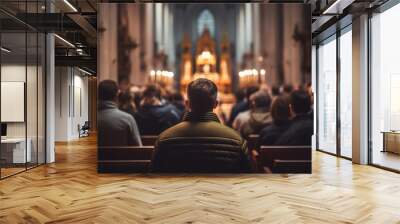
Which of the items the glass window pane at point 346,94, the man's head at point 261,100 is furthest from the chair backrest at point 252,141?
the glass window pane at point 346,94

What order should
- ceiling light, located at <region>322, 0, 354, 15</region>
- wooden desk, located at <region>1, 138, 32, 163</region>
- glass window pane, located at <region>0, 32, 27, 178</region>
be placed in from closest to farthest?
ceiling light, located at <region>322, 0, 354, 15</region> → glass window pane, located at <region>0, 32, 27, 178</region> → wooden desk, located at <region>1, 138, 32, 163</region>

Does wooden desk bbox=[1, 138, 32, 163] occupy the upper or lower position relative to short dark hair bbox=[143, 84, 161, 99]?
lower

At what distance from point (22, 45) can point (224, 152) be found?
400 cm

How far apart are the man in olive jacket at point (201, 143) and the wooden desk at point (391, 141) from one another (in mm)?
2815

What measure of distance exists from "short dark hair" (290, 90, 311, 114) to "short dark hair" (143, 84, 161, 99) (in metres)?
2.17

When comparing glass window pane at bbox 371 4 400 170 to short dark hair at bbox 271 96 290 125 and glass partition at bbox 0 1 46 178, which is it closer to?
short dark hair at bbox 271 96 290 125

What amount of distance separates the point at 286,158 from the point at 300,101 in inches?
38.5

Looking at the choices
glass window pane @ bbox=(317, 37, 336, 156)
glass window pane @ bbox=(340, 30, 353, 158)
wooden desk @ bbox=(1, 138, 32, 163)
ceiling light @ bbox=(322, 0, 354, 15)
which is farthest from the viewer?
glass window pane @ bbox=(317, 37, 336, 156)

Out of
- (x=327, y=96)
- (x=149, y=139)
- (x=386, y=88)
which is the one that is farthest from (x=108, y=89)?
(x=327, y=96)

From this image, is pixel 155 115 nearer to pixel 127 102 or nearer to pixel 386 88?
pixel 127 102

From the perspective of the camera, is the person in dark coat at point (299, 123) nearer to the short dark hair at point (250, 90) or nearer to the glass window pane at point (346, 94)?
the short dark hair at point (250, 90)

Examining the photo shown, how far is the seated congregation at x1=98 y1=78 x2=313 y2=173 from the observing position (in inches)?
254

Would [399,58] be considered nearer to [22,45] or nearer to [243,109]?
[243,109]

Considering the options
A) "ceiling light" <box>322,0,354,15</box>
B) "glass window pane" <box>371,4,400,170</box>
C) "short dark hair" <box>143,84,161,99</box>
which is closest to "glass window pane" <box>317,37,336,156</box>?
"glass window pane" <box>371,4,400,170</box>
